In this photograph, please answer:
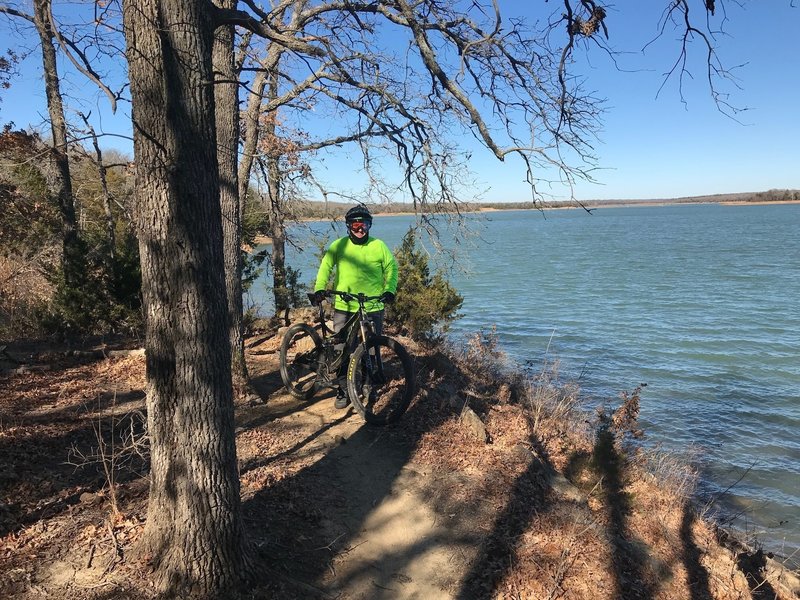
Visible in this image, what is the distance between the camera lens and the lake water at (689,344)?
930 centimetres

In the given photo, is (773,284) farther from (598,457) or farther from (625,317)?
(598,457)

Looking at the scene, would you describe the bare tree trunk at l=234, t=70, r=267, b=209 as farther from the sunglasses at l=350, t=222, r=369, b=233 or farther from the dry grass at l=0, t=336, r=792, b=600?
the sunglasses at l=350, t=222, r=369, b=233

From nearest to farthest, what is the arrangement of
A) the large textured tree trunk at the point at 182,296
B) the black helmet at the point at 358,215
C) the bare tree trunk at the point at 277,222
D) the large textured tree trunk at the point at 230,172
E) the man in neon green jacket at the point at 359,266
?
the large textured tree trunk at the point at 182,296 → the black helmet at the point at 358,215 → the man in neon green jacket at the point at 359,266 → the large textured tree trunk at the point at 230,172 → the bare tree trunk at the point at 277,222

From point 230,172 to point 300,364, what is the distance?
263 centimetres

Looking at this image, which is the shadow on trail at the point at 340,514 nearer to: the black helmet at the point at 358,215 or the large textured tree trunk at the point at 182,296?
the large textured tree trunk at the point at 182,296

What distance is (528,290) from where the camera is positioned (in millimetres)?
25344

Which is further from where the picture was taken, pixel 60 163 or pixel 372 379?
pixel 60 163

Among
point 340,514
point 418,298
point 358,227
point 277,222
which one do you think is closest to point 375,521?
point 340,514

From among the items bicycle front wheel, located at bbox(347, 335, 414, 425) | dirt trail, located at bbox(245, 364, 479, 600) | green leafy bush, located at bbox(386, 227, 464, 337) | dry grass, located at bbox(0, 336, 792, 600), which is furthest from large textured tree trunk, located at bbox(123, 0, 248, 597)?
green leafy bush, located at bbox(386, 227, 464, 337)

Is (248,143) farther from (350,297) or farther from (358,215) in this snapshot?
(350,297)

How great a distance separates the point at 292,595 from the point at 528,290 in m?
22.9

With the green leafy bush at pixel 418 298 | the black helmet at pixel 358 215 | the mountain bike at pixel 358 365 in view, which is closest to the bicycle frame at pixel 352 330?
the mountain bike at pixel 358 365

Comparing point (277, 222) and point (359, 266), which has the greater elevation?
point (277, 222)

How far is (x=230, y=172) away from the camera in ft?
22.6
